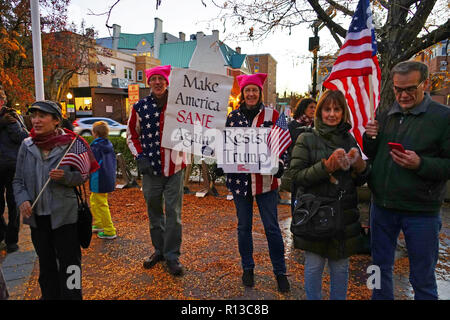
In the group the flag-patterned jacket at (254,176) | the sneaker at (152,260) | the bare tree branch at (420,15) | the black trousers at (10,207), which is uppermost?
the bare tree branch at (420,15)

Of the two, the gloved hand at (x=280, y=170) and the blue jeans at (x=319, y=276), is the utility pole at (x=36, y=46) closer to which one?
the gloved hand at (x=280, y=170)

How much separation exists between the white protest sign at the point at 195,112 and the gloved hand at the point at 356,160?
1.54 meters

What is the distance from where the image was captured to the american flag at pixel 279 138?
10.4 feet

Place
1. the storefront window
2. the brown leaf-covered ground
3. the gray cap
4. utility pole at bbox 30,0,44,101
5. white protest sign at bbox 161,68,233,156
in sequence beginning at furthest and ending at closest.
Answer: the storefront window < utility pole at bbox 30,0,44,101 < white protest sign at bbox 161,68,233,156 < the brown leaf-covered ground < the gray cap

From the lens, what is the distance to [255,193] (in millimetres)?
3193

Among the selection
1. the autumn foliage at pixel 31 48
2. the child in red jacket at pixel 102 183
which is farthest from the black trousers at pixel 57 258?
the autumn foliage at pixel 31 48

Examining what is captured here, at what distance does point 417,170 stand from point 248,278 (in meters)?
1.96

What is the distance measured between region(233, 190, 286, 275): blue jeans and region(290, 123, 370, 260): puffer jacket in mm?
730

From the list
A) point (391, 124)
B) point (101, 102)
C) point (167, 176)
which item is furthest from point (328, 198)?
point (101, 102)

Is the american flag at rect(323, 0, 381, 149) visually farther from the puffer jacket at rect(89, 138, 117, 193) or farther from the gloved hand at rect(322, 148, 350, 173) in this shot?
the puffer jacket at rect(89, 138, 117, 193)

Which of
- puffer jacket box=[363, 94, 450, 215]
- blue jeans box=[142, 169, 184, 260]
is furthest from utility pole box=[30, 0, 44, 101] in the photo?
puffer jacket box=[363, 94, 450, 215]

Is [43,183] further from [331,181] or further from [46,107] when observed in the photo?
[331,181]

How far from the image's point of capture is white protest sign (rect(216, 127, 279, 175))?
323 centimetres

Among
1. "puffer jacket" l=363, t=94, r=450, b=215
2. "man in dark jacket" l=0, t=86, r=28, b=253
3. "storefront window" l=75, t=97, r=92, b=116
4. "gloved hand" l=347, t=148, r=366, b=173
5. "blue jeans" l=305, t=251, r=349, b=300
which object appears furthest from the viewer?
"storefront window" l=75, t=97, r=92, b=116
